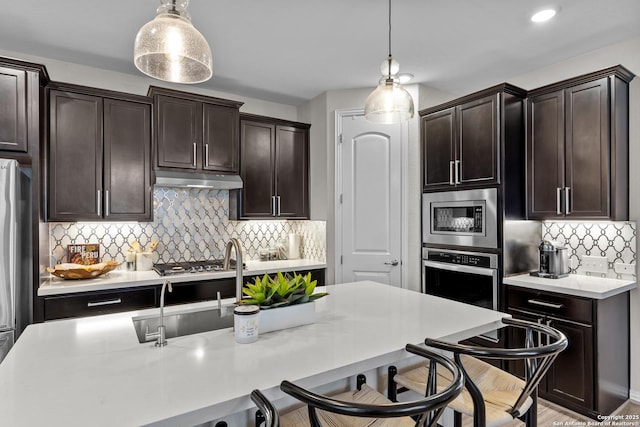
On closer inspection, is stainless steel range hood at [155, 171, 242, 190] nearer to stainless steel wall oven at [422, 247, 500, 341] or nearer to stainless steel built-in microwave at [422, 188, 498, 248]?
stainless steel built-in microwave at [422, 188, 498, 248]

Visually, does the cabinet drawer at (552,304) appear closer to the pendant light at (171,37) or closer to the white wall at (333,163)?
the white wall at (333,163)

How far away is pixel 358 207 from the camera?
369 centimetres

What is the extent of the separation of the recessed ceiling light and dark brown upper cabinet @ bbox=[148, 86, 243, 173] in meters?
2.47

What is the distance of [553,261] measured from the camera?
281 cm

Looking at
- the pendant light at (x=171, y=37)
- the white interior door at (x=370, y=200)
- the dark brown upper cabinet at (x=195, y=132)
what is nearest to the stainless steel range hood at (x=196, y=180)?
the dark brown upper cabinet at (x=195, y=132)

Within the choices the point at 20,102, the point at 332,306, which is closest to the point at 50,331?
the point at 332,306

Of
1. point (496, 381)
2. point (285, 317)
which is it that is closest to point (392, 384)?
point (496, 381)

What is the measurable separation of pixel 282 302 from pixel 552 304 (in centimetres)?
211

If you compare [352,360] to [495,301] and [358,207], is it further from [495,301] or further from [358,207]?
[358,207]

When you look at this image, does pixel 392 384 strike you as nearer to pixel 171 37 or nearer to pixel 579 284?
pixel 171 37

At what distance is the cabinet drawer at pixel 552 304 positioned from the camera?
2.43m

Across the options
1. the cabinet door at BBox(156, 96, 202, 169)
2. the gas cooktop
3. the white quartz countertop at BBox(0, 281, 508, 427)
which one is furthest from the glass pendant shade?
the gas cooktop

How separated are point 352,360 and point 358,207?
254 centimetres

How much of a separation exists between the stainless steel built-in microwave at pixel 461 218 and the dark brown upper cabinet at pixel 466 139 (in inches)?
3.7
